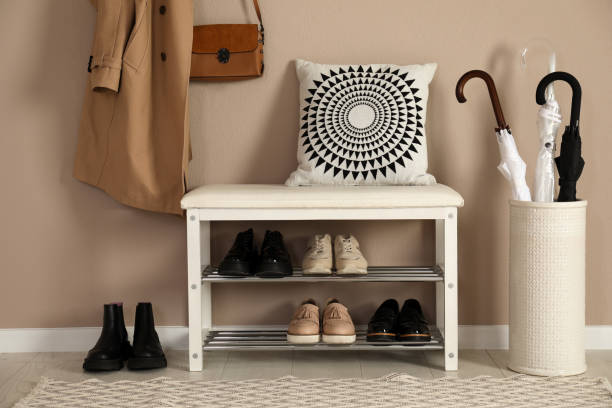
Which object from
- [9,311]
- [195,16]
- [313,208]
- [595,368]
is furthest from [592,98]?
[9,311]

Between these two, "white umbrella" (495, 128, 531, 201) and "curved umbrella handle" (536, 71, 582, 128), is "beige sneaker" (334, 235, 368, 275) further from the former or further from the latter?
"curved umbrella handle" (536, 71, 582, 128)

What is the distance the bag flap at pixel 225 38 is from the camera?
255 centimetres

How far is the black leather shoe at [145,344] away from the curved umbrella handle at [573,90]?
1.46m

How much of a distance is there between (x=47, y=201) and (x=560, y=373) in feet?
6.06

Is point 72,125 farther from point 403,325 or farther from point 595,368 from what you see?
point 595,368

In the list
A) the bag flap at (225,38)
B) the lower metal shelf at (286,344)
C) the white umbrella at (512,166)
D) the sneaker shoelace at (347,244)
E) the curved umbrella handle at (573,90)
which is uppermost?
the bag flap at (225,38)

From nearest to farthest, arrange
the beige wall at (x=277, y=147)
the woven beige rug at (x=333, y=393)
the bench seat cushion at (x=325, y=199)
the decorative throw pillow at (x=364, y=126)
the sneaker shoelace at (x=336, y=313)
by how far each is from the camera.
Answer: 1. the woven beige rug at (x=333, y=393)
2. the bench seat cushion at (x=325, y=199)
3. the sneaker shoelace at (x=336, y=313)
4. the decorative throw pillow at (x=364, y=126)
5. the beige wall at (x=277, y=147)

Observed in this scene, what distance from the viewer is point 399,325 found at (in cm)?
246

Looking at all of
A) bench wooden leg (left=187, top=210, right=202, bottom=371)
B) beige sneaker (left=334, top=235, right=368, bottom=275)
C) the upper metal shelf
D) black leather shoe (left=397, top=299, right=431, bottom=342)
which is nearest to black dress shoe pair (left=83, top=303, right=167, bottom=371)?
bench wooden leg (left=187, top=210, right=202, bottom=371)

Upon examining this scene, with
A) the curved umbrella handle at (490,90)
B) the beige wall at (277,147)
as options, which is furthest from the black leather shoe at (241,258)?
the curved umbrella handle at (490,90)

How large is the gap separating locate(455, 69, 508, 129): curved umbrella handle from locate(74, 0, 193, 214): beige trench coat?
2.98 ft

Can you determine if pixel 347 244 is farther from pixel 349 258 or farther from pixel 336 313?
pixel 336 313

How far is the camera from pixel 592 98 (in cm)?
264

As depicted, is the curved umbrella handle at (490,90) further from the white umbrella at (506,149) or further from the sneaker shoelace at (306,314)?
the sneaker shoelace at (306,314)
